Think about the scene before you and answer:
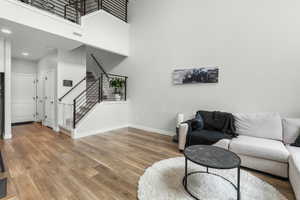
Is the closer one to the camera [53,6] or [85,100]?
[53,6]

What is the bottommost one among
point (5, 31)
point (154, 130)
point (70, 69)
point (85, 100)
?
point (154, 130)

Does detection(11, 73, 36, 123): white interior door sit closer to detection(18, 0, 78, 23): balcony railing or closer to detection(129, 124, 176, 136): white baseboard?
detection(18, 0, 78, 23): balcony railing

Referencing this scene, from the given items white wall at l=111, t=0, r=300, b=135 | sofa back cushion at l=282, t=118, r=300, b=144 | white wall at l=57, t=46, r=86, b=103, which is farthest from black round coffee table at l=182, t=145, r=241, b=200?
white wall at l=57, t=46, r=86, b=103

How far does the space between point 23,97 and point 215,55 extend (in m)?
7.09

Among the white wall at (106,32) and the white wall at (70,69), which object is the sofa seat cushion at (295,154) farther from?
the white wall at (70,69)

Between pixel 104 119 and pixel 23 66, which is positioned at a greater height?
pixel 23 66

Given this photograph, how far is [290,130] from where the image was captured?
262cm

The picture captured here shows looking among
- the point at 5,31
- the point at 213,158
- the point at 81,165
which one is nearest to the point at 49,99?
the point at 5,31

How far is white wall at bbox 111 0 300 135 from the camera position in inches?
117

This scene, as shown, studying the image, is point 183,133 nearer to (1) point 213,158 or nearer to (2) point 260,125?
(1) point 213,158

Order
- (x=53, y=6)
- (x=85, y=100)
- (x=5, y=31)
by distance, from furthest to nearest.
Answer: (x=85, y=100) → (x=53, y=6) → (x=5, y=31)

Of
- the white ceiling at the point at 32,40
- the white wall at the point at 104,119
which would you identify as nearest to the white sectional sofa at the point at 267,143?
the white wall at the point at 104,119

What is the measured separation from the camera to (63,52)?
486cm

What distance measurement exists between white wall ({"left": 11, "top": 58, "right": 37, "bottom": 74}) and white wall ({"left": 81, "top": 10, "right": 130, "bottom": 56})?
3.57m
